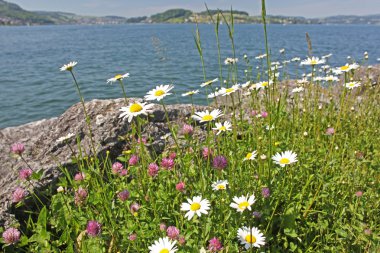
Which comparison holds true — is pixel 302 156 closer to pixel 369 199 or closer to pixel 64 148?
pixel 369 199

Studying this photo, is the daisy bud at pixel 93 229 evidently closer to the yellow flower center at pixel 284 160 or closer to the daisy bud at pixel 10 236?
the daisy bud at pixel 10 236

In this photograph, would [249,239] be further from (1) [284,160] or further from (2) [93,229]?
(2) [93,229]

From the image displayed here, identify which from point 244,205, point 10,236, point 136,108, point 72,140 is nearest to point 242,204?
point 244,205

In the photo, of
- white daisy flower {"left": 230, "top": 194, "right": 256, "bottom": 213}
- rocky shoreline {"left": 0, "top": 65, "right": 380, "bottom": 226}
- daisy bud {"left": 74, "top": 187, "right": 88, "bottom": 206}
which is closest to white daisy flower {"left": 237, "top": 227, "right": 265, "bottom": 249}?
white daisy flower {"left": 230, "top": 194, "right": 256, "bottom": 213}

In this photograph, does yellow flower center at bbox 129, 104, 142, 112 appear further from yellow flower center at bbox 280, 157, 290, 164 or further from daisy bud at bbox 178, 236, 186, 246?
yellow flower center at bbox 280, 157, 290, 164

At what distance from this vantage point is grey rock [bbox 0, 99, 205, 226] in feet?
11.5

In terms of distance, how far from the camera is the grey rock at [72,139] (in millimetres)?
3504

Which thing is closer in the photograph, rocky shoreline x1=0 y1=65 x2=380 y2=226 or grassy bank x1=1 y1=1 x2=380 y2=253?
grassy bank x1=1 y1=1 x2=380 y2=253

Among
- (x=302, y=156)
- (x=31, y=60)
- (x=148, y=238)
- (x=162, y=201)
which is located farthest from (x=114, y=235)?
(x=31, y=60)

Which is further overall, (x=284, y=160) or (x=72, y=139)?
(x=72, y=139)

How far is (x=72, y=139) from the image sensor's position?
13.1 feet

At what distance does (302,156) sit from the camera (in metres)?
3.19

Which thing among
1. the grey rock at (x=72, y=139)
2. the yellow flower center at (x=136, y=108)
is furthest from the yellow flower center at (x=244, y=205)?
the grey rock at (x=72, y=139)

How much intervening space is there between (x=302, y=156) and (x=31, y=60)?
2494 cm
